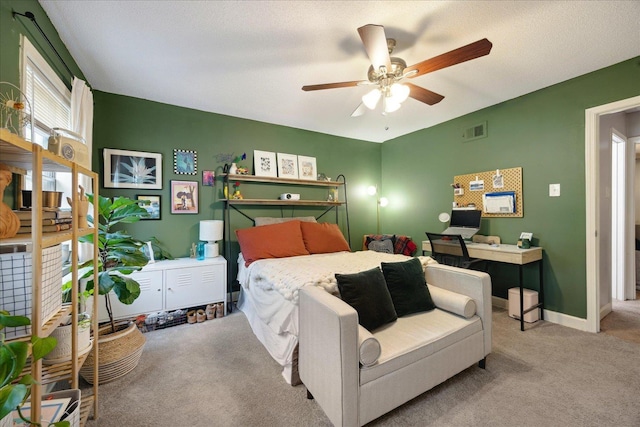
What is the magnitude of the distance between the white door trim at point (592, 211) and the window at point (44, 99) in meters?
4.28

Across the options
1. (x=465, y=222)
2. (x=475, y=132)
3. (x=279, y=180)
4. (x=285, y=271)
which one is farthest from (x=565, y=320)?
(x=279, y=180)

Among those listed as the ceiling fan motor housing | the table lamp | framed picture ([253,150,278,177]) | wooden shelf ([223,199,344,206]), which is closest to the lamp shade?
the table lamp

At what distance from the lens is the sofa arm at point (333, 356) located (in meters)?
1.28

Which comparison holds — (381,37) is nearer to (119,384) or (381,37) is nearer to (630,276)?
(119,384)

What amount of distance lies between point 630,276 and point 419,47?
415 centimetres

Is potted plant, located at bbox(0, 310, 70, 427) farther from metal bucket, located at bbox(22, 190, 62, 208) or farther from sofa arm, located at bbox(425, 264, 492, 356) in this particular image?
sofa arm, located at bbox(425, 264, 492, 356)

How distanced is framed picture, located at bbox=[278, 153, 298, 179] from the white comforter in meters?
1.42

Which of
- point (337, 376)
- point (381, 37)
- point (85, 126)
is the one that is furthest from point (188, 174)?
point (337, 376)

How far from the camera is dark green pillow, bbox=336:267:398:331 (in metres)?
1.66

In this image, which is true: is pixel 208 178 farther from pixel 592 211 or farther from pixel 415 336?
pixel 592 211

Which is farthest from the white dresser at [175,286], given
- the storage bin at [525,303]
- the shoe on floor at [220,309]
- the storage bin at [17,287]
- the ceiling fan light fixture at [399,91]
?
the storage bin at [525,303]

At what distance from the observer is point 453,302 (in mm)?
1913

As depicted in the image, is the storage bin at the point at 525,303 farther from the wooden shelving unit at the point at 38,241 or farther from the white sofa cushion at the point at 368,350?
the wooden shelving unit at the point at 38,241

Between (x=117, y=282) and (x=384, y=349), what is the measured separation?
1781mm
